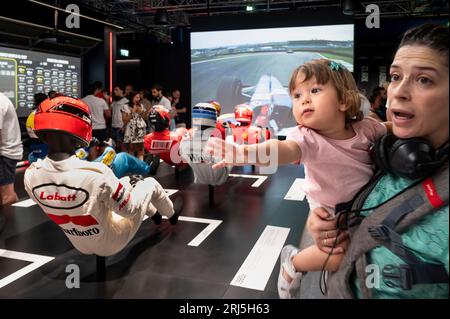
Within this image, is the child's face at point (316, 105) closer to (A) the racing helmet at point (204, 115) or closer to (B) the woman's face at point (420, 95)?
(B) the woman's face at point (420, 95)

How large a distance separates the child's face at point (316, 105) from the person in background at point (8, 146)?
3614 mm

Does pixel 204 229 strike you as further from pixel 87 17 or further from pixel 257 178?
pixel 87 17

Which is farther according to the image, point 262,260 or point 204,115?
point 204,115

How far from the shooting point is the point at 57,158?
1997 millimetres

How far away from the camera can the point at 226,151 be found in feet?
2.26

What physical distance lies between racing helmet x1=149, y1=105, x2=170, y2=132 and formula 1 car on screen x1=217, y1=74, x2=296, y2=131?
2.73 m

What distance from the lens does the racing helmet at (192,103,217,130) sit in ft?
11.4

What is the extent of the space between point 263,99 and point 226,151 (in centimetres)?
692

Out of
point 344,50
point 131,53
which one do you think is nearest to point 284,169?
point 344,50

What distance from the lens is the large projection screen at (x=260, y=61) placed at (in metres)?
7.20

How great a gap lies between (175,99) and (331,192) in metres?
8.63

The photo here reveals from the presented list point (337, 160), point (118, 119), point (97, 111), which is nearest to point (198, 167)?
point (97, 111)

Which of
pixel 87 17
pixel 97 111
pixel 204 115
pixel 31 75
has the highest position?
pixel 87 17

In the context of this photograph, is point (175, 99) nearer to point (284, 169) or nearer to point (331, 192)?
point (284, 169)
